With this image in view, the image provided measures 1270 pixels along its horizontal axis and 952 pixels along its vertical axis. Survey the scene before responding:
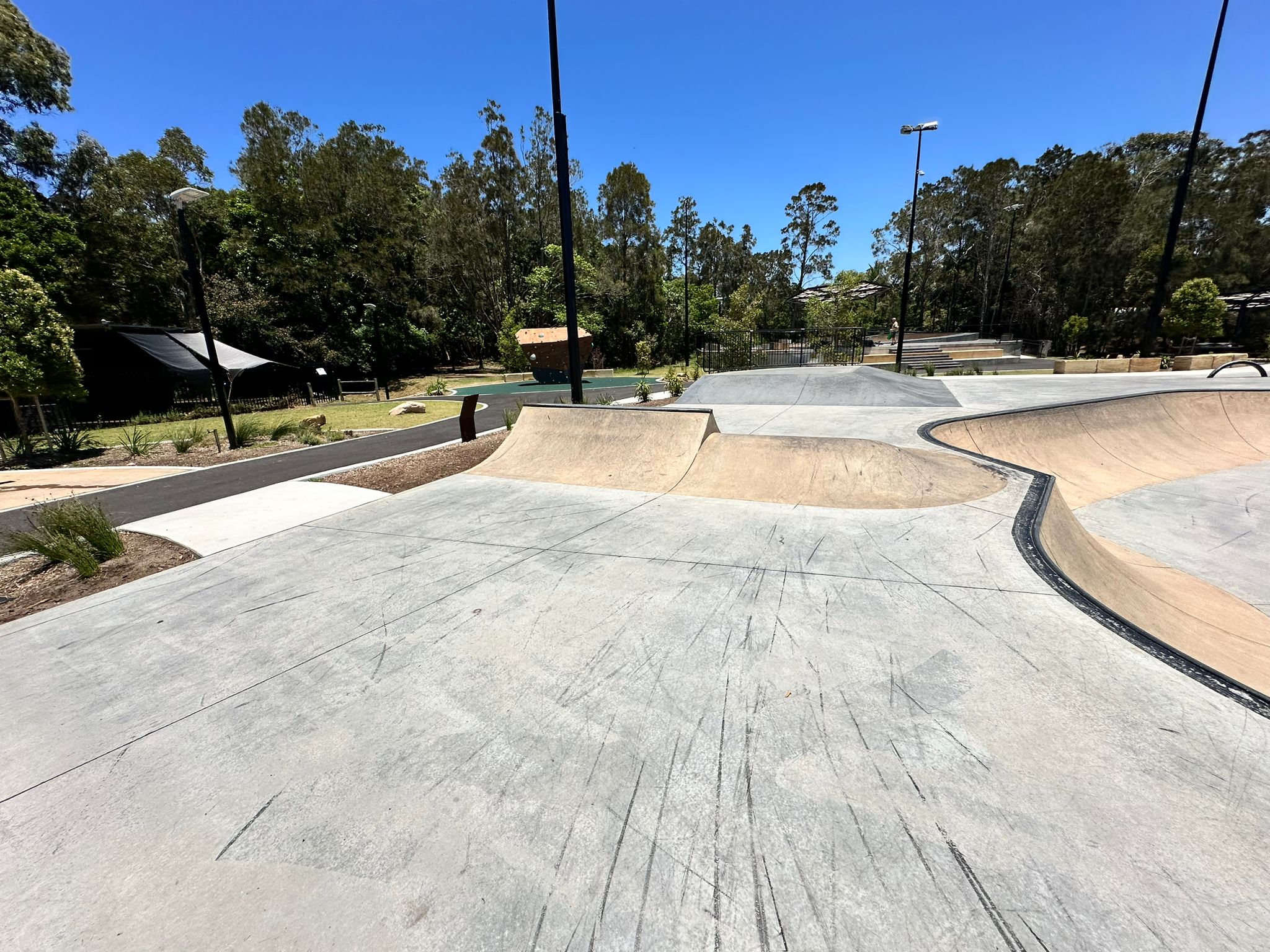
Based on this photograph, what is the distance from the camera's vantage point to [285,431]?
544 inches

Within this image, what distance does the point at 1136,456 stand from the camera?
9.51 meters

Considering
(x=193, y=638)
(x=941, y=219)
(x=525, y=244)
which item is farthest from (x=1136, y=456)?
(x=941, y=219)

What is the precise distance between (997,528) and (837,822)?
4196 millimetres

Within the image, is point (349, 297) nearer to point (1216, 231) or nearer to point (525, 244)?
point (525, 244)

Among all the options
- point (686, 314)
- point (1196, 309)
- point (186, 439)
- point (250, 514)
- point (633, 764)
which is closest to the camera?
point (633, 764)

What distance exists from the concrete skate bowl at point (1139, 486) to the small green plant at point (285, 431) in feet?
53.1

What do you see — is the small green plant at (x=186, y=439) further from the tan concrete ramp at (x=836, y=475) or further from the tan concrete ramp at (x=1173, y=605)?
the tan concrete ramp at (x=1173, y=605)

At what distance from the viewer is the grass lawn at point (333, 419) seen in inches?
632

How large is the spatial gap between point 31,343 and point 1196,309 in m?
48.7

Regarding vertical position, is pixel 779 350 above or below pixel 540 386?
above

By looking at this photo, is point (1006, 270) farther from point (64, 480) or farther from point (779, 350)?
point (64, 480)

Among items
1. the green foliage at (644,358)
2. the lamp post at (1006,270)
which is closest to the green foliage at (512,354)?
the green foliage at (644,358)

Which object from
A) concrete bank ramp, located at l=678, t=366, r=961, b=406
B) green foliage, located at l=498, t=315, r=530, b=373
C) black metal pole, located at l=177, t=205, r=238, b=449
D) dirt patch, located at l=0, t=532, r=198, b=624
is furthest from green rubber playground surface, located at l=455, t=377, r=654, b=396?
dirt patch, located at l=0, t=532, r=198, b=624

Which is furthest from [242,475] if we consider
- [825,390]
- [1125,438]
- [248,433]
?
[1125,438]
